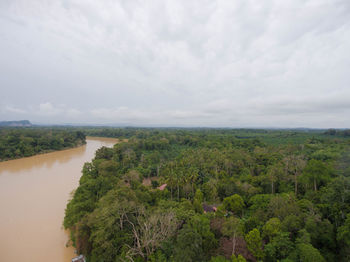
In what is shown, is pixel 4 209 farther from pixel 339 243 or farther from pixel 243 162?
pixel 243 162

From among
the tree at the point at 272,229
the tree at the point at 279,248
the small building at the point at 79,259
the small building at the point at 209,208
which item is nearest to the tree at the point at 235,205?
the small building at the point at 209,208

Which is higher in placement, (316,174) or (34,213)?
(316,174)

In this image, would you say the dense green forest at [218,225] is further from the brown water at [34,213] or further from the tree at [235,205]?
the brown water at [34,213]

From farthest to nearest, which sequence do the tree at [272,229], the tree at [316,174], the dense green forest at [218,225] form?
the tree at [316,174], the tree at [272,229], the dense green forest at [218,225]

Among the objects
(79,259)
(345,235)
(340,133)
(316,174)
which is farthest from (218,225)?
(340,133)

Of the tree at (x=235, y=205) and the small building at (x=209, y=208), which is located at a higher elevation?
the tree at (x=235, y=205)

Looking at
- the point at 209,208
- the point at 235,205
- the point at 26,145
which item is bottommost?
the point at 209,208

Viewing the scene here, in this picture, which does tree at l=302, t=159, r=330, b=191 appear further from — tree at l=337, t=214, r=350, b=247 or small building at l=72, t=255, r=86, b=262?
small building at l=72, t=255, r=86, b=262

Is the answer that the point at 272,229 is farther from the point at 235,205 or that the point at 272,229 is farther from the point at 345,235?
the point at 235,205
